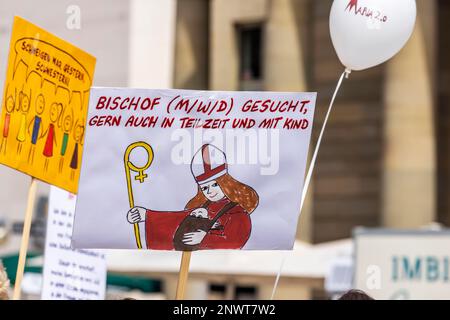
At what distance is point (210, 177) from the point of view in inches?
178

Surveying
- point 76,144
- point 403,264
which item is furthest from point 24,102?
point 403,264

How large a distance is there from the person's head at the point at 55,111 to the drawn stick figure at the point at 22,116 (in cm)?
17

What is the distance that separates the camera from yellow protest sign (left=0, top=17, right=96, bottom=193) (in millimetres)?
4820

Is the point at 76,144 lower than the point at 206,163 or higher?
higher

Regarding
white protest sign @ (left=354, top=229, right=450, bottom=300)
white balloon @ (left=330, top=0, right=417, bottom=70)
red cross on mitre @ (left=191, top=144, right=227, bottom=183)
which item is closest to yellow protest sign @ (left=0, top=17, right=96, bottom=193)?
red cross on mitre @ (left=191, top=144, right=227, bottom=183)

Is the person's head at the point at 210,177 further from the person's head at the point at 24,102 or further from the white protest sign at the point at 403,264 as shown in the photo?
the white protest sign at the point at 403,264

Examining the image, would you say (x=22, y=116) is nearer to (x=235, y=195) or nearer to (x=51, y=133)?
(x=51, y=133)

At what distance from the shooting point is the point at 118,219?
14.7 ft

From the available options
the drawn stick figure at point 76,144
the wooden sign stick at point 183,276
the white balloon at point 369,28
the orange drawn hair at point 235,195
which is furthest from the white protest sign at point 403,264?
the wooden sign stick at point 183,276

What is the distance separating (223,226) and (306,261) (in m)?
10.7

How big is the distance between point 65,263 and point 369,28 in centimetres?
255

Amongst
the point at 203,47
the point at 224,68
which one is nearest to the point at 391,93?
the point at 224,68

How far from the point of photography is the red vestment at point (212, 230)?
454 cm

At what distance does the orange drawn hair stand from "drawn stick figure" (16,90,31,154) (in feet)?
2.85
